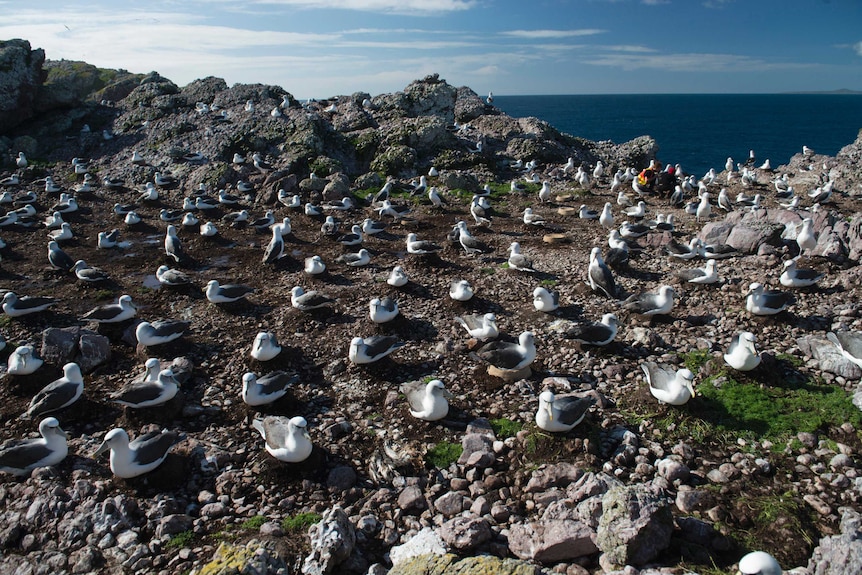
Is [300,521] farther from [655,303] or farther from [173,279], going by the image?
[173,279]

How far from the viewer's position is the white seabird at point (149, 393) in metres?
8.12

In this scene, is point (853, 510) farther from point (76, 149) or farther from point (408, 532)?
point (76, 149)

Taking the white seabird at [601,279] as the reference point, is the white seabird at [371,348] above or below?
below

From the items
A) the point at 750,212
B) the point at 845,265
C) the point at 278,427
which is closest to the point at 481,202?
the point at 750,212

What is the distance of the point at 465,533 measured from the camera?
5570mm

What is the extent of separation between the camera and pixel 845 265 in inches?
483

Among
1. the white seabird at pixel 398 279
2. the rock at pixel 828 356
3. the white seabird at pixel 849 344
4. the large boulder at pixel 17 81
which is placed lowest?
the white seabird at pixel 398 279

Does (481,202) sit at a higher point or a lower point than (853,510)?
higher

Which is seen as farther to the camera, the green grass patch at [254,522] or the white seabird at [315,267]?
the white seabird at [315,267]

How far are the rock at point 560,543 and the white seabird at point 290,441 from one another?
3080 mm

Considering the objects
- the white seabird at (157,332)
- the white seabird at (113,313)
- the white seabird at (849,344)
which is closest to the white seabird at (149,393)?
the white seabird at (157,332)

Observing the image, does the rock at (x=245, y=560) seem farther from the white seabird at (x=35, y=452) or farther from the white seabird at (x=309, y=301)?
the white seabird at (x=309, y=301)

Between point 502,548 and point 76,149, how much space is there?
3633 cm

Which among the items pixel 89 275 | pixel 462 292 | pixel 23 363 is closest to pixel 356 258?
pixel 462 292
